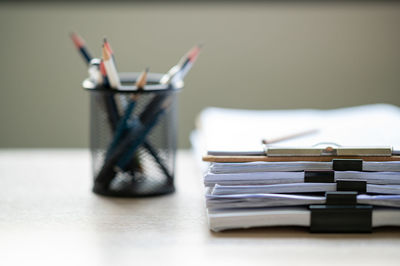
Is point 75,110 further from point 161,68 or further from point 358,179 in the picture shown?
point 358,179

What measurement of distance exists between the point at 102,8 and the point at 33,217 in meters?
1.27

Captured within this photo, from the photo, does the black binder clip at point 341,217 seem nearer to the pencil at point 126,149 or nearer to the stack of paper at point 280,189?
the stack of paper at point 280,189

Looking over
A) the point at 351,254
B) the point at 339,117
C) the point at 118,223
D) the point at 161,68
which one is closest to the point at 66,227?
the point at 118,223

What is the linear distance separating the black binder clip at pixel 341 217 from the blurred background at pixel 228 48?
128 cm

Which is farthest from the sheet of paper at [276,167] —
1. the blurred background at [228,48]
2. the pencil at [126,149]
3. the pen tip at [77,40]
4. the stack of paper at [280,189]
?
the blurred background at [228,48]

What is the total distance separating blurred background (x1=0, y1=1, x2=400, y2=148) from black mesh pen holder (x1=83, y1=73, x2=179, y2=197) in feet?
3.57

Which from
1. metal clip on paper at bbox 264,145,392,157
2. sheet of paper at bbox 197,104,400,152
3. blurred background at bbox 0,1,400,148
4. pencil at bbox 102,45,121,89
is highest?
blurred background at bbox 0,1,400,148

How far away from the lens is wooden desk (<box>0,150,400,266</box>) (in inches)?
22.2

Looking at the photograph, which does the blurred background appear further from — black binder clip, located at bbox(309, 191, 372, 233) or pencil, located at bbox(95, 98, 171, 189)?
black binder clip, located at bbox(309, 191, 372, 233)

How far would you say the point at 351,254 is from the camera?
22.6 inches

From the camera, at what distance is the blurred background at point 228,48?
6.12 ft

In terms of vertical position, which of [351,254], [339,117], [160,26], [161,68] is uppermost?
[160,26]

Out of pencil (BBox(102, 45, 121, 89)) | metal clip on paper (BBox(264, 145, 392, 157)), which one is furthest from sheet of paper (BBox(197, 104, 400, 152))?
pencil (BBox(102, 45, 121, 89))

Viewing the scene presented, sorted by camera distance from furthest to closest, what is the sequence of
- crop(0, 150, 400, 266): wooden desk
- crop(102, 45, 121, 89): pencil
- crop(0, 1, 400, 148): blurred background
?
1. crop(0, 1, 400, 148): blurred background
2. crop(102, 45, 121, 89): pencil
3. crop(0, 150, 400, 266): wooden desk
